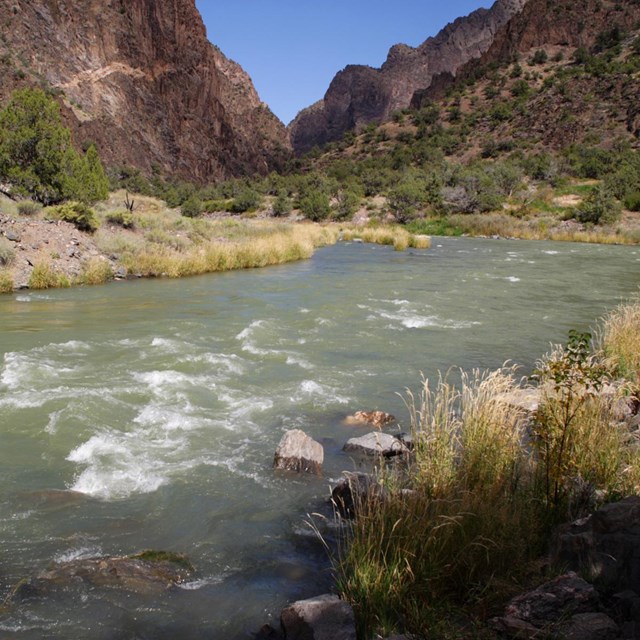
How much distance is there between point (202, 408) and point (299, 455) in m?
2.38

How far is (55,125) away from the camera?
2550cm

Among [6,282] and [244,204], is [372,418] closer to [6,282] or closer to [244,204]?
[6,282]

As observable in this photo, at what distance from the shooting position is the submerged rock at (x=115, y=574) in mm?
4289

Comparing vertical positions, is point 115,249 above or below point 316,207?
below

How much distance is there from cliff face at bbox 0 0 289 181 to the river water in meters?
56.7

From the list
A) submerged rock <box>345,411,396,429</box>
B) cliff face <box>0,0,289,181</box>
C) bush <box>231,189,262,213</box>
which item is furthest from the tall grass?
cliff face <box>0,0,289,181</box>

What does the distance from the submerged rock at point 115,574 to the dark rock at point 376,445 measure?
252cm

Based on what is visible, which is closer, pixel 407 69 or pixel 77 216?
pixel 77 216

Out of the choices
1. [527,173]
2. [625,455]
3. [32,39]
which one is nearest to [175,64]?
[32,39]

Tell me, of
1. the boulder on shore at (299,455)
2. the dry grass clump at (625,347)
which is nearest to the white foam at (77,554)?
the boulder on shore at (299,455)

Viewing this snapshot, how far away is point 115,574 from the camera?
14.5ft

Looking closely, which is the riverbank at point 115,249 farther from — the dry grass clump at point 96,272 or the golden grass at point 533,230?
the golden grass at point 533,230

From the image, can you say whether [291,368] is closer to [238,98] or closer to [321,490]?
[321,490]

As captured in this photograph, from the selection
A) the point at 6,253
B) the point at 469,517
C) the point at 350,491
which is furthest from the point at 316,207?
the point at 469,517
